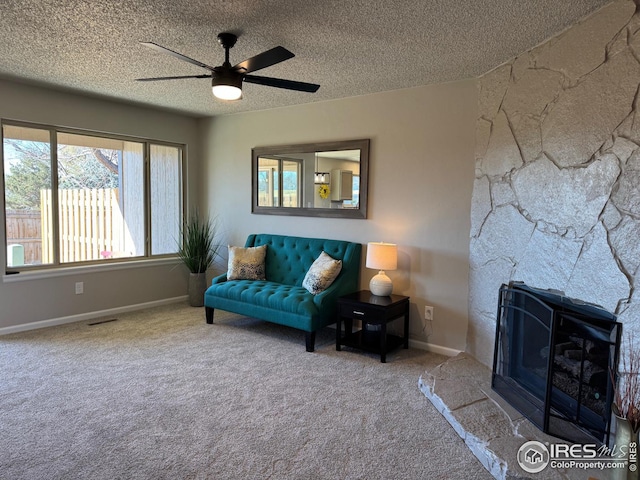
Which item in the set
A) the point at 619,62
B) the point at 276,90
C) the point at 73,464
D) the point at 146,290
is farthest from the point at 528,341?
the point at 146,290

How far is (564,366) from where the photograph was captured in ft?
8.13

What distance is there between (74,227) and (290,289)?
261 centimetres

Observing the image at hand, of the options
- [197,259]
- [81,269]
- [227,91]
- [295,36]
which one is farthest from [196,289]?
[295,36]

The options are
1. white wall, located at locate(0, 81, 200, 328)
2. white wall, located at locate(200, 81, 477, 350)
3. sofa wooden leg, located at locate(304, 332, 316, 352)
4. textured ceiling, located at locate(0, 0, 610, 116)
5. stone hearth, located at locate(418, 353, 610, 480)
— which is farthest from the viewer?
white wall, located at locate(0, 81, 200, 328)

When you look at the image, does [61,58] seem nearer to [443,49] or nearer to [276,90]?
[276,90]

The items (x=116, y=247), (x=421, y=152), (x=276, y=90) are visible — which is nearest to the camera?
(x=421, y=152)

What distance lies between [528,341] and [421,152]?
196 cm

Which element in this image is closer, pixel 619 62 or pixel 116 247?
pixel 619 62

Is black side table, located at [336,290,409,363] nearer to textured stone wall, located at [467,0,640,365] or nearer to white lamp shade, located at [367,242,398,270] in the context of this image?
white lamp shade, located at [367,242,398,270]

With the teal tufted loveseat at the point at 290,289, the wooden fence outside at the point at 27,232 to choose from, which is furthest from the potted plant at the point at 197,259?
the wooden fence outside at the point at 27,232

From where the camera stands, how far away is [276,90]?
4312mm

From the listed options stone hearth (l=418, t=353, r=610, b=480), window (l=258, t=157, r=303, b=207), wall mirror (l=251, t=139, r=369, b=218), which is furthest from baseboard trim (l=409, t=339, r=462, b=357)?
window (l=258, t=157, r=303, b=207)

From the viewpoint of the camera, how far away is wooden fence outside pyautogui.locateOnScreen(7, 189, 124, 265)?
448 centimetres

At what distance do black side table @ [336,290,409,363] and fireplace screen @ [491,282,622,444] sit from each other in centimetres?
108
